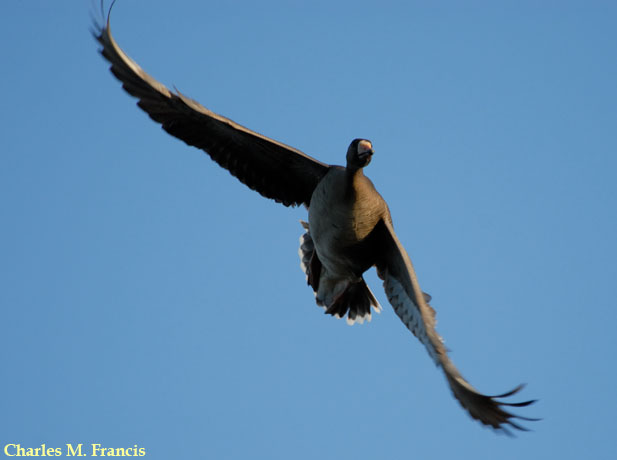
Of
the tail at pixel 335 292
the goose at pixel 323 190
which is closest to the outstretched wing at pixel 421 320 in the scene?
the goose at pixel 323 190

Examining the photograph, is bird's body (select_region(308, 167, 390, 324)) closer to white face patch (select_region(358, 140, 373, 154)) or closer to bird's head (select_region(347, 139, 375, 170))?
bird's head (select_region(347, 139, 375, 170))

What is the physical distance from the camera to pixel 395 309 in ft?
26.6

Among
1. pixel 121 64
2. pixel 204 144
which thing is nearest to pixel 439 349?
pixel 204 144

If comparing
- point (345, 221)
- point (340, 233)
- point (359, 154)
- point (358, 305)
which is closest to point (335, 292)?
point (358, 305)

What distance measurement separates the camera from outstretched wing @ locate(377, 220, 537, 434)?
20.9 ft

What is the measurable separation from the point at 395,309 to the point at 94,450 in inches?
123

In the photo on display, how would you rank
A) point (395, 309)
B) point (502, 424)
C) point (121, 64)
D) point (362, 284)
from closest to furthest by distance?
point (502, 424)
point (121, 64)
point (395, 309)
point (362, 284)

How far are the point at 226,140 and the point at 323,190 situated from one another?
3.95 ft

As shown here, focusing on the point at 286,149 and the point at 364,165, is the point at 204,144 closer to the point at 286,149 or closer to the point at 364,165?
the point at 286,149

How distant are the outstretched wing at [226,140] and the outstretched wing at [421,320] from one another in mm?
1071

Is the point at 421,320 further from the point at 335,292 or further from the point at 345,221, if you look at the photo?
the point at 335,292

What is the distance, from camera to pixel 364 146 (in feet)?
25.3

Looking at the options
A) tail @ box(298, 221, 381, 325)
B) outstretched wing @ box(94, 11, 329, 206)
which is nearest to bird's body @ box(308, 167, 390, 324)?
tail @ box(298, 221, 381, 325)

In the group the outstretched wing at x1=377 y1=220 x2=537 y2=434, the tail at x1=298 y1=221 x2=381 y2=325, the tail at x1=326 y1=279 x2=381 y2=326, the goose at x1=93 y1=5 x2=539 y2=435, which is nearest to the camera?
the outstretched wing at x1=377 y1=220 x2=537 y2=434
